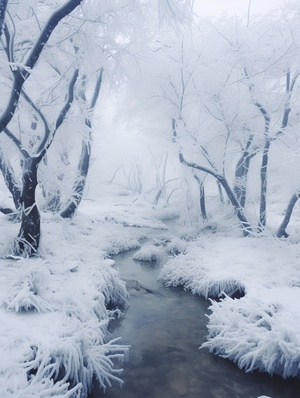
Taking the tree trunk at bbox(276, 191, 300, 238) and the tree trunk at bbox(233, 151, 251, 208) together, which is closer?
the tree trunk at bbox(276, 191, 300, 238)

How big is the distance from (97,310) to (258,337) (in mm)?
2869

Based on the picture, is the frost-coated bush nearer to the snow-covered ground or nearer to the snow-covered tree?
the snow-covered ground

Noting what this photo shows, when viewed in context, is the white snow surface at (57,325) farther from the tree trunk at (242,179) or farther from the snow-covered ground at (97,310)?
the tree trunk at (242,179)

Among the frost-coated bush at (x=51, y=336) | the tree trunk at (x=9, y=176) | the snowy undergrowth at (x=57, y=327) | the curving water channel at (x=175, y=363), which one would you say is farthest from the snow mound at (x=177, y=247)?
the tree trunk at (x=9, y=176)

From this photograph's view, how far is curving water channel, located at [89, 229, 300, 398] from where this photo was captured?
4.31 metres

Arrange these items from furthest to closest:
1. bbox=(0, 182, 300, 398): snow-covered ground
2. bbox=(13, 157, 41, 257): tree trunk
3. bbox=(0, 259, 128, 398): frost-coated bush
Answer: bbox=(13, 157, 41, 257): tree trunk < bbox=(0, 182, 300, 398): snow-covered ground < bbox=(0, 259, 128, 398): frost-coated bush

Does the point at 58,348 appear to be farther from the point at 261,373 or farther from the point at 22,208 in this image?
the point at 22,208

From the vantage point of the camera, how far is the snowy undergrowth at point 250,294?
4.64 m

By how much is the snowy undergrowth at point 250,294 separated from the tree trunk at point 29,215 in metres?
3.80

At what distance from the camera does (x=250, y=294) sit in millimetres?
6359

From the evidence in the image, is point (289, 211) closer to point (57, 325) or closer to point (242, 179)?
point (242, 179)

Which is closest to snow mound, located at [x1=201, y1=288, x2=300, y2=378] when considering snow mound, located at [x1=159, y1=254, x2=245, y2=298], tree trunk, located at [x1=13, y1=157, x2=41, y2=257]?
snow mound, located at [x1=159, y1=254, x2=245, y2=298]

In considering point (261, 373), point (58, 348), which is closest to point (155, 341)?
point (261, 373)

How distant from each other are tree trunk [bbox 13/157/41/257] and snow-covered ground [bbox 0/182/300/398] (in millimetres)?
295
